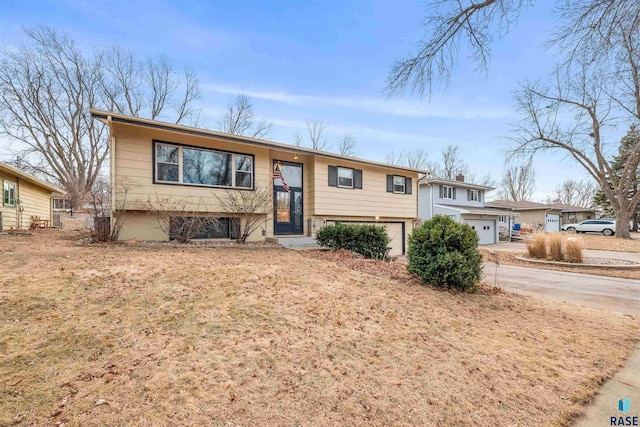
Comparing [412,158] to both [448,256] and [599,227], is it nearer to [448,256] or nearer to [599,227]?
[599,227]

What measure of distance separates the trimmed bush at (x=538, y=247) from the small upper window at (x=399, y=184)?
5782 mm

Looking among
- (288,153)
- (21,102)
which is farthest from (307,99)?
(21,102)

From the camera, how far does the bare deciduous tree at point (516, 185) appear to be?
45219 millimetres

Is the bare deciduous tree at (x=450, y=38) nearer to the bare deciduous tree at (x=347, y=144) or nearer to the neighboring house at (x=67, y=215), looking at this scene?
the neighboring house at (x=67, y=215)

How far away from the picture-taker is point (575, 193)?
50219mm

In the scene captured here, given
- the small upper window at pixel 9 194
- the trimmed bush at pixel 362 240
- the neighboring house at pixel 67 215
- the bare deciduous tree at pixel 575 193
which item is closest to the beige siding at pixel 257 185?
the trimmed bush at pixel 362 240

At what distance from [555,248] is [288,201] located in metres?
A: 10.5

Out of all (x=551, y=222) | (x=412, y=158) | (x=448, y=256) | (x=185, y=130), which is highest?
(x=412, y=158)

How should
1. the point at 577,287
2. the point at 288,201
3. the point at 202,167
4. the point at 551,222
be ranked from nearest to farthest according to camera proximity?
the point at 577,287 → the point at 202,167 → the point at 288,201 → the point at 551,222

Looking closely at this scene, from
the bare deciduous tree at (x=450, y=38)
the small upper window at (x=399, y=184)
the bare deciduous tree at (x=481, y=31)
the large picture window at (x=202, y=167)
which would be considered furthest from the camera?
the small upper window at (x=399, y=184)

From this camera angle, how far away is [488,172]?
41.5m

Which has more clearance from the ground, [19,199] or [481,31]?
[481,31]

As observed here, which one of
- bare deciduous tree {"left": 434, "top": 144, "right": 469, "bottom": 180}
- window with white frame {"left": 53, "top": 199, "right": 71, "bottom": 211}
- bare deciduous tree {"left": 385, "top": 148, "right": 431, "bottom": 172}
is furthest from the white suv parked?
window with white frame {"left": 53, "top": 199, "right": 71, "bottom": 211}

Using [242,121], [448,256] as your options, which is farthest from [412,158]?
[448,256]
